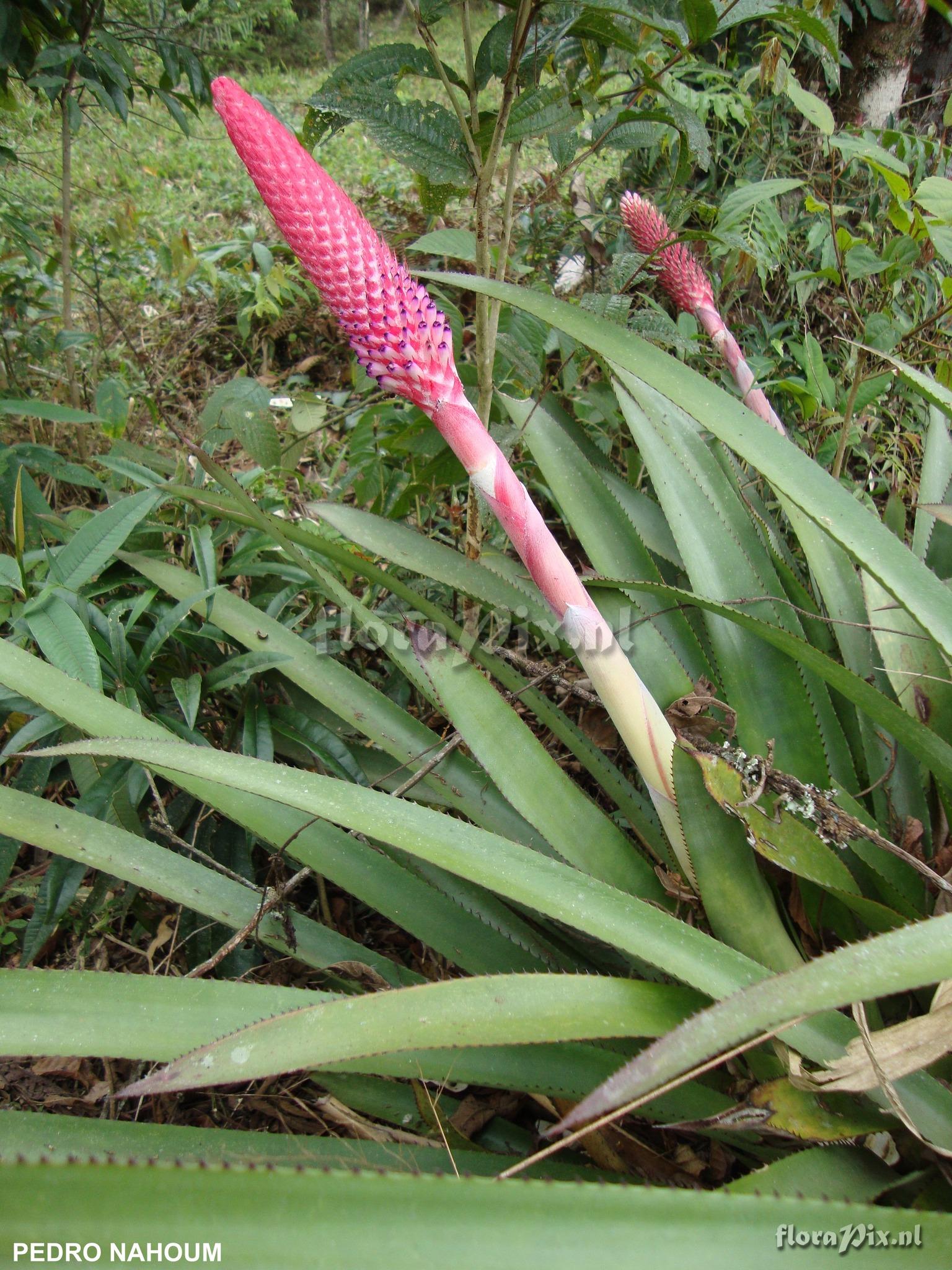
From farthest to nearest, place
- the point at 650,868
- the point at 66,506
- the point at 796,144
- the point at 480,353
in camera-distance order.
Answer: the point at 796,144 → the point at 66,506 → the point at 480,353 → the point at 650,868

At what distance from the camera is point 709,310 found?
5.31ft

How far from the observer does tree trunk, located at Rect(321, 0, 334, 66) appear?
7.97m

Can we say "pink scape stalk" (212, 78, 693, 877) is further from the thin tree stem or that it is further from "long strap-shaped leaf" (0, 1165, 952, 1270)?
the thin tree stem

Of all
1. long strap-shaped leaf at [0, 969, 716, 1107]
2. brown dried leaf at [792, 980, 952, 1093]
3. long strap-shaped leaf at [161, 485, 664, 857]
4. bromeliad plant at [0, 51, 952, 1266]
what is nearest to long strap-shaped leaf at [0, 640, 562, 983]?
bromeliad plant at [0, 51, 952, 1266]

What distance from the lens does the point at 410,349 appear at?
91 cm

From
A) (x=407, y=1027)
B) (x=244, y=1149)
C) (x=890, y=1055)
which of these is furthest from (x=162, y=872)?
(x=890, y=1055)

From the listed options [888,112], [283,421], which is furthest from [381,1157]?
[888,112]

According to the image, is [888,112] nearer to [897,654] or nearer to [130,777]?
[897,654]

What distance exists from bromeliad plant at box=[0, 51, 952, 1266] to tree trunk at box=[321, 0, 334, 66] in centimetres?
867

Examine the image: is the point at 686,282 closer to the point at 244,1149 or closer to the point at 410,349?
the point at 410,349

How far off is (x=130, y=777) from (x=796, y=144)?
269 centimetres

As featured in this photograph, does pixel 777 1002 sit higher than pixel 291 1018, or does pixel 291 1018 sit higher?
pixel 777 1002

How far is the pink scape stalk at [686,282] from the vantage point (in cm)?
154

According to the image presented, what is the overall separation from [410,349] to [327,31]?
945 cm
